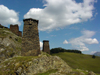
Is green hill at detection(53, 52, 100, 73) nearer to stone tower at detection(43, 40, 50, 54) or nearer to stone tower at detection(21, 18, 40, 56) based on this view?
stone tower at detection(43, 40, 50, 54)

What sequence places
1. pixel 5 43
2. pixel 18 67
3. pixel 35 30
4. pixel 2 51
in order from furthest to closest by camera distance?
pixel 5 43 < pixel 2 51 < pixel 35 30 < pixel 18 67

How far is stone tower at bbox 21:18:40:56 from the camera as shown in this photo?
715 inches

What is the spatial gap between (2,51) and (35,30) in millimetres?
14658

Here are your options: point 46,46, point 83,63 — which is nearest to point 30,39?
point 46,46

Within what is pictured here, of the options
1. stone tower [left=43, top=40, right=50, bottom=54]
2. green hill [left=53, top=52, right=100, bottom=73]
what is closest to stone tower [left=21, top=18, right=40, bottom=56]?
stone tower [left=43, top=40, right=50, bottom=54]

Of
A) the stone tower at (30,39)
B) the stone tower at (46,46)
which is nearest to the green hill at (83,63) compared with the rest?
the stone tower at (46,46)

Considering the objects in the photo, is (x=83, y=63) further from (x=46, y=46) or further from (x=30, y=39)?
(x=30, y=39)

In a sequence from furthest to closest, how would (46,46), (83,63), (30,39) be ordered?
(83,63)
(46,46)
(30,39)

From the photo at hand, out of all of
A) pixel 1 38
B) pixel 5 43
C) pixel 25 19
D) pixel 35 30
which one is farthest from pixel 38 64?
pixel 1 38

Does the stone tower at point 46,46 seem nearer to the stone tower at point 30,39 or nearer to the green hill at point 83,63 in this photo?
the green hill at point 83,63

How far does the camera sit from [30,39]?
18500mm

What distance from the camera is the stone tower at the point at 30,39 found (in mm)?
18156

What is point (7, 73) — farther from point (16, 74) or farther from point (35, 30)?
point (35, 30)

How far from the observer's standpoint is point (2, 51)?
83.7ft
